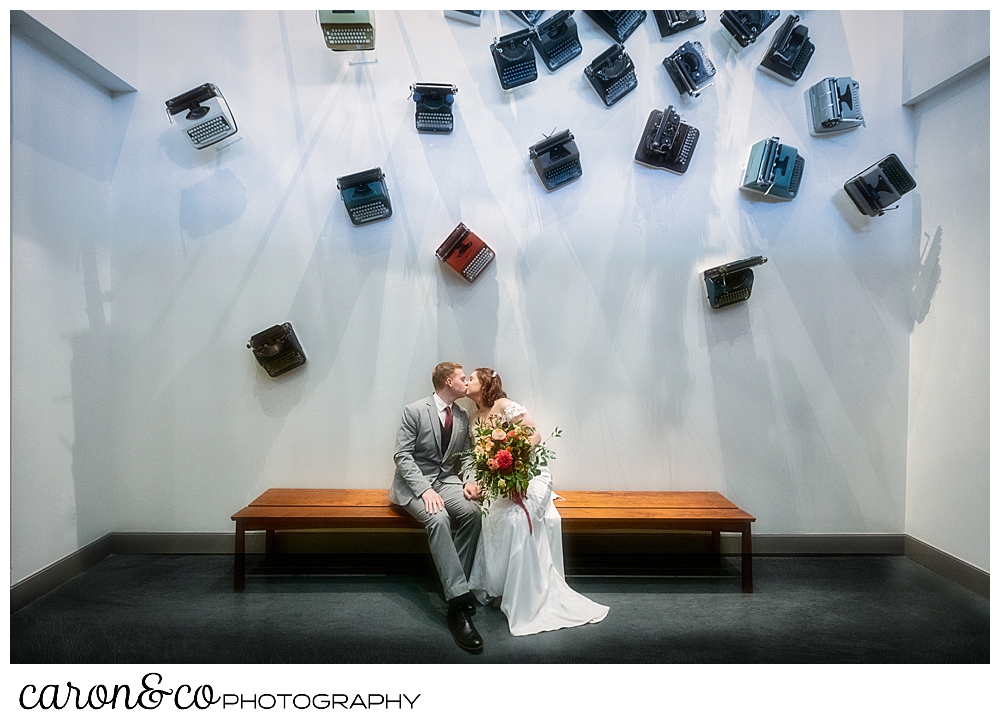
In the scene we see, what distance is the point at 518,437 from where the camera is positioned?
3068mm

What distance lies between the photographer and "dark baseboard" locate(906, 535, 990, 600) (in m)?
3.34

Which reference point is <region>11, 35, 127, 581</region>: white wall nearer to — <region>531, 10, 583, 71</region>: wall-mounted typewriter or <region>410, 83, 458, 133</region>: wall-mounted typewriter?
<region>410, 83, 458, 133</region>: wall-mounted typewriter

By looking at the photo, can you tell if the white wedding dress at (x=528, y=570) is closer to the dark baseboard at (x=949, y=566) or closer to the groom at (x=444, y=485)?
the groom at (x=444, y=485)

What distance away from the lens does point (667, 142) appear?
3.70 m

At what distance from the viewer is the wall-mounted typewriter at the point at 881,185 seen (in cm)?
369

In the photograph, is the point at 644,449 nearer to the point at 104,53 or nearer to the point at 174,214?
the point at 174,214

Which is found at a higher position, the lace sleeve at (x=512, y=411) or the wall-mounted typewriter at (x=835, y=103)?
the wall-mounted typewriter at (x=835, y=103)

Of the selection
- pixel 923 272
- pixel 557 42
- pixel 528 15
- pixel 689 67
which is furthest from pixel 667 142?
pixel 923 272

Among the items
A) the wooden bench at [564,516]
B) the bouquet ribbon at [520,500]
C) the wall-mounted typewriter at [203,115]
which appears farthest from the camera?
the wall-mounted typewriter at [203,115]

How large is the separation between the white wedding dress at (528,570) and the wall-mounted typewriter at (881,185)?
111 inches

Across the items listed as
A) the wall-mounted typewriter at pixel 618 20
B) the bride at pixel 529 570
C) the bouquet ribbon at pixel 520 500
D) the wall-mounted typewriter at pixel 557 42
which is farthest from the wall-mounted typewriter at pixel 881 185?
the bouquet ribbon at pixel 520 500

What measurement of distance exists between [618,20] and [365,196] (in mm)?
2001
